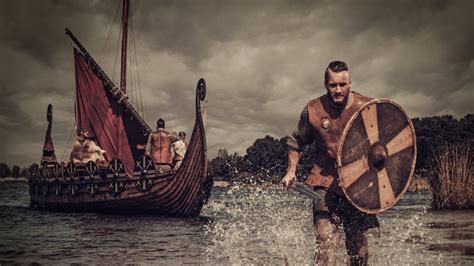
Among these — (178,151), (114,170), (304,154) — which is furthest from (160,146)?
(304,154)

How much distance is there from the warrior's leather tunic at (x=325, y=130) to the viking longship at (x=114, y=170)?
12251 mm

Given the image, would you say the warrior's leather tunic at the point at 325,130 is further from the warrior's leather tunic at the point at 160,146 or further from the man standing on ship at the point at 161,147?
the warrior's leather tunic at the point at 160,146

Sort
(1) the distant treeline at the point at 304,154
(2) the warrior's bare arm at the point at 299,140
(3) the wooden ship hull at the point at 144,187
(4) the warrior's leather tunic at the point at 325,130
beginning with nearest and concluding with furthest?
(4) the warrior's leather tunic at the point at 325,130 → (2) the warrior's bare arm at the point at 299,140 → (3) the wooden ship hull at the point at 144,187 → (1) the distant treeline at the point at 304,154

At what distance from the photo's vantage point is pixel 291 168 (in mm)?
4402

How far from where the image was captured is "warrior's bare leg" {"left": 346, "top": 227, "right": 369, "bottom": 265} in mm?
4316

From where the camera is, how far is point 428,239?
8516mm

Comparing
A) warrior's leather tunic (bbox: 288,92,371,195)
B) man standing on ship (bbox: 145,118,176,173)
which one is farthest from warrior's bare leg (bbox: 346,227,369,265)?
man standing on ship (bbox: 145,118,176,173)

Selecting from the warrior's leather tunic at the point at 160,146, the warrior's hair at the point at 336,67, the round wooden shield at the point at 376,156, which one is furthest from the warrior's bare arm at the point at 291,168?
the warrior's leather tunic at the point at 160,146

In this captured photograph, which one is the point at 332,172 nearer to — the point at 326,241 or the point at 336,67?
the point at 326,241

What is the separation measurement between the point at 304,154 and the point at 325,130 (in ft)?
187

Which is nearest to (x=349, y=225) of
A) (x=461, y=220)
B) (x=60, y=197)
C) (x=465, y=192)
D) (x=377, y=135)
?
(x=377, y=135)

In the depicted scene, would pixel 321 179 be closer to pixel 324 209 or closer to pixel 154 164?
pixel 324 209

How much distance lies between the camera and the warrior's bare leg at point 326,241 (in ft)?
13.7

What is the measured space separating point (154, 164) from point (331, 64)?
13.5 m
